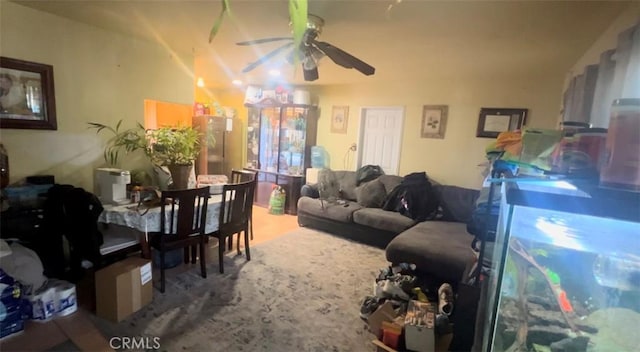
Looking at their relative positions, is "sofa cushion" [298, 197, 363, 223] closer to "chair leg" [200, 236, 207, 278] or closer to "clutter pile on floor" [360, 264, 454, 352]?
"clutter pile on floor" [360, 264, 454, 352]

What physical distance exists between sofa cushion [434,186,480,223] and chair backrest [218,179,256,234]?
96.3 inches

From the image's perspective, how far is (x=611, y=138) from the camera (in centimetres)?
73

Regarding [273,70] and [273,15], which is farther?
[273,70]

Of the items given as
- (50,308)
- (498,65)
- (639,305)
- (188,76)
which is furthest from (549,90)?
(50,308)

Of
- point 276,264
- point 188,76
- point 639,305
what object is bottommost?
point 276,264

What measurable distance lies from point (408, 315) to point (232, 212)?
1804mm

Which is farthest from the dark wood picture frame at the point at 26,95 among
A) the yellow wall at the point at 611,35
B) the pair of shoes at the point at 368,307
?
the yellow wall at the point at 611,35

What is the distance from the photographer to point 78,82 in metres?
2.83

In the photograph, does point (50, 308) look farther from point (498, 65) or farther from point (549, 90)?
point (549, 90)

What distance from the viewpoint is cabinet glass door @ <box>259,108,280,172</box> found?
5.44 meters

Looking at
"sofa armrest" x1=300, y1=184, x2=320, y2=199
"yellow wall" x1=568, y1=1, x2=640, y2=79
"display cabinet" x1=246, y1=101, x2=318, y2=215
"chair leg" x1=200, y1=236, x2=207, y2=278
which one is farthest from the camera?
"display cabinet" x1=246, y1=101, x2=318, y2=215

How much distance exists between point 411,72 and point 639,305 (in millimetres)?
3518

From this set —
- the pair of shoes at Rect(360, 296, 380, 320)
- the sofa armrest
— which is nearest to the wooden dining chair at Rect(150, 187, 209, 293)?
the pair of shoes at Rect(360, 296, 380, 320)

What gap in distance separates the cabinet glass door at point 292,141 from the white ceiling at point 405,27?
5.78 feet
